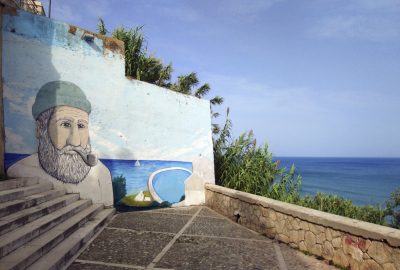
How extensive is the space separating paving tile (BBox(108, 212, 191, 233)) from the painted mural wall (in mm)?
596

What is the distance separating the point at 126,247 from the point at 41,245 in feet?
4.57

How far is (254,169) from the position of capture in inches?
367

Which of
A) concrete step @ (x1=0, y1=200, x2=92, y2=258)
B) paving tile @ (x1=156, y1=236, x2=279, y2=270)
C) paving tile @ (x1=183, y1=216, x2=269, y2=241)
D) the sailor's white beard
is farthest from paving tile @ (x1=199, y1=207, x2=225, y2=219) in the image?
concrete step @ (x1=0, y1=200, x2=92, y2=258)

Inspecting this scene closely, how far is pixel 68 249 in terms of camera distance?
4.24 meters

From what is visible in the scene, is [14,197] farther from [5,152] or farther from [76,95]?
[76,95]

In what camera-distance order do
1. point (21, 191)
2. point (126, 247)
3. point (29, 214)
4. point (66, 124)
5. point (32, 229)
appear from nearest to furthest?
1. point (32, 229)
2. point (29, 214)
3. point (126, 247)
4. point (21, 191)
5. point (66, 124)

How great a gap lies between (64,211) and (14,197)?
0.86 m

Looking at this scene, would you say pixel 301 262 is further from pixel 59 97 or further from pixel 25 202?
pixel 59 97

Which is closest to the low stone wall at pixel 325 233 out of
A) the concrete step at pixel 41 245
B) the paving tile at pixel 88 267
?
the paving tile at pixel 88 267

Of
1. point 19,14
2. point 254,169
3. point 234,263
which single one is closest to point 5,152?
point 19,14

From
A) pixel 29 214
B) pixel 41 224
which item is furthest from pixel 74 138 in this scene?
pixel 41 224

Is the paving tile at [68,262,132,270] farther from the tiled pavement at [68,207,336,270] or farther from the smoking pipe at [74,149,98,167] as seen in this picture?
the smoking pipe at [74,149,98,167]

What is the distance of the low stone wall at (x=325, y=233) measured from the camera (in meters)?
3.72

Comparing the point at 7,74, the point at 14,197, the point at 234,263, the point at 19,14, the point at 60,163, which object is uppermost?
the point at 19,14
